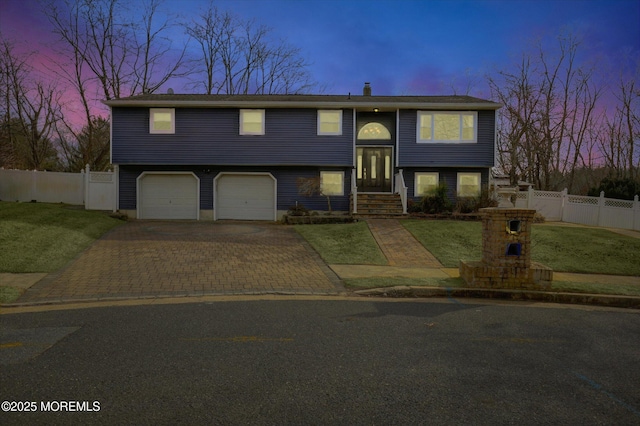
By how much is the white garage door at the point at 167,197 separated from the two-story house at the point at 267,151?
0.05m

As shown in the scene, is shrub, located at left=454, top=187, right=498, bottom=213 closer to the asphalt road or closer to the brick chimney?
the brick chimney

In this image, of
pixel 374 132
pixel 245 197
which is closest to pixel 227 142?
pixel 245 197

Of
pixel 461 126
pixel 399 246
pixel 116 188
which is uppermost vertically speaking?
pixel 461 126

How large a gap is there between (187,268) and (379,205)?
1164 centimetres

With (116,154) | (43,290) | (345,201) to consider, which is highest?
(116,154)

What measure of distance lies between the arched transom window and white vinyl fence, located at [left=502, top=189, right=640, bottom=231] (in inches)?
296

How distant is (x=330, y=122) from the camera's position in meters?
20.7

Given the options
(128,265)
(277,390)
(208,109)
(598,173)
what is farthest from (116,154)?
(598,173)

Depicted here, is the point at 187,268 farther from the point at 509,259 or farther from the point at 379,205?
the point at 379,205

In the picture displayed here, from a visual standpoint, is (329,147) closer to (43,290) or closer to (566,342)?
(43,290)

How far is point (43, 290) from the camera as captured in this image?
24.6 ft

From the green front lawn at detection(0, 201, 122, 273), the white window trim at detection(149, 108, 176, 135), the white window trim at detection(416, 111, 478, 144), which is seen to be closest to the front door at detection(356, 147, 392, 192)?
the white window trim at detection(416, 111, 478, 144)

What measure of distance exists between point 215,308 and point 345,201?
15.0 metres

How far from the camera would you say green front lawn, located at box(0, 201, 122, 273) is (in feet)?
30.8
